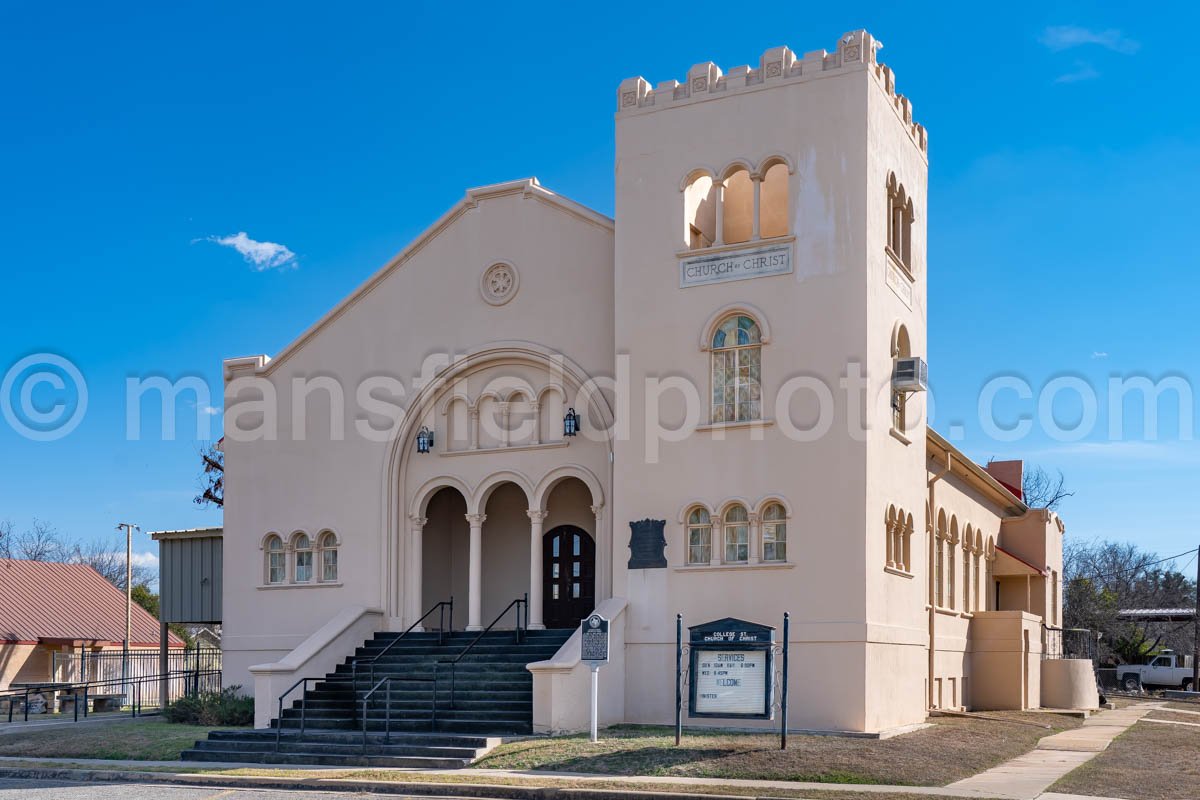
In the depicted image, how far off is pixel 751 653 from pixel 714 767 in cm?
246

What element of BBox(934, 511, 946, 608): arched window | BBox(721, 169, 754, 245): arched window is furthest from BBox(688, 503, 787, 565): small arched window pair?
BBox(934, 511, 946, 608): arched window

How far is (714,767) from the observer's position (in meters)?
17.6

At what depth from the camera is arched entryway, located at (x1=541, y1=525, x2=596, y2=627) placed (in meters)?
26.5

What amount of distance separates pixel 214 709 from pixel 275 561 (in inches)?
153

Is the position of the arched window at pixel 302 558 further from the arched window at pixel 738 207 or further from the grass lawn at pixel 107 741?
the arched window at pixel 738 207

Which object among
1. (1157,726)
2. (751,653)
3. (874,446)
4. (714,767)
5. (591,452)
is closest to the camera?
(714,767)

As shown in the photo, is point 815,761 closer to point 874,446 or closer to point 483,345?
point 874,446

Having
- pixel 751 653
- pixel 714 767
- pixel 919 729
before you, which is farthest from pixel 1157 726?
pixel 714 767

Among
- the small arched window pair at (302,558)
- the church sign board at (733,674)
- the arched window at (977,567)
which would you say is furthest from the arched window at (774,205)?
the arched window at (977,567)

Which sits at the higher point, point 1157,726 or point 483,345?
point 483,345

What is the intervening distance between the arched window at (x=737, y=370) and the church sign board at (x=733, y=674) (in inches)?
174

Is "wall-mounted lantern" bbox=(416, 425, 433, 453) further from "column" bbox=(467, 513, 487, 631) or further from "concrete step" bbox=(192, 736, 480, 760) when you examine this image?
"concrete step" bbox=(192, 736, 480, 760)

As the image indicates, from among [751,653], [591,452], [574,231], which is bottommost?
[751,653]

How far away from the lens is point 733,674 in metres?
19.7
